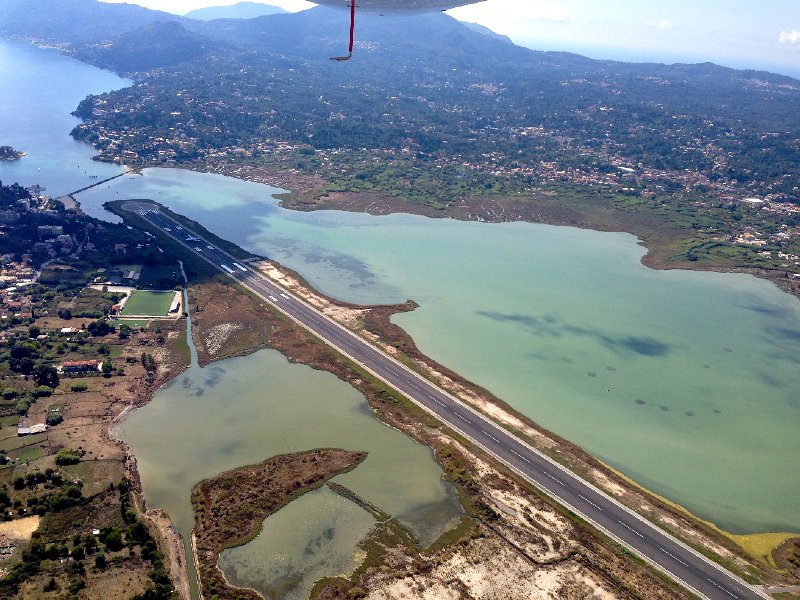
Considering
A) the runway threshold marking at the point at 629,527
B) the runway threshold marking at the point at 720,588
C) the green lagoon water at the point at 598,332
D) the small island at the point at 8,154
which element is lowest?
the runway threshold marking at the point at 720,588

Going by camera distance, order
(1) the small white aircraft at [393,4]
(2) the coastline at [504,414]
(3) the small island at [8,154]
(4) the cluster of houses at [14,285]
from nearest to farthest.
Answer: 1. (1) the small white aircraft at [393,4]
2. (2) the coastline at [504,414]
3. (4) the cluster of houses at [14,285]
4. (3) the small island at [8,154]

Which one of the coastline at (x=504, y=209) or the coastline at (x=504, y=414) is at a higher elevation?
the coastline at (x=504, y=209)

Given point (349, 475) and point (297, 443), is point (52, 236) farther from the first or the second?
point (349, 475)

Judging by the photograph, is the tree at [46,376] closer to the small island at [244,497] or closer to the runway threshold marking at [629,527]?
the small island at [244,497]

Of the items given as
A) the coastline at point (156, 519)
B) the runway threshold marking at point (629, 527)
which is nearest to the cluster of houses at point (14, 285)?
the coastline at point (156, 519)

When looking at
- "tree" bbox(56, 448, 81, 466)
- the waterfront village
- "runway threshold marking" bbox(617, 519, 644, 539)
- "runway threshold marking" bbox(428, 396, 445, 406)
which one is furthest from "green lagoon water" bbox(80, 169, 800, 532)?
"tree" bbox(56, 448, 81, 466)

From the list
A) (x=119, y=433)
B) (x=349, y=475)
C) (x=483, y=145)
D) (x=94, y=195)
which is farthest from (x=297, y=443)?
(x=483, y=145)

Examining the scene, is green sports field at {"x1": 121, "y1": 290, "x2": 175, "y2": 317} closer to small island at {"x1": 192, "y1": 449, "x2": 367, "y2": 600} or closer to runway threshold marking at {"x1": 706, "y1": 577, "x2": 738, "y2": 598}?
small island at {"x1": 192, "y1": 449, "x2": 367, "y2": 600}
